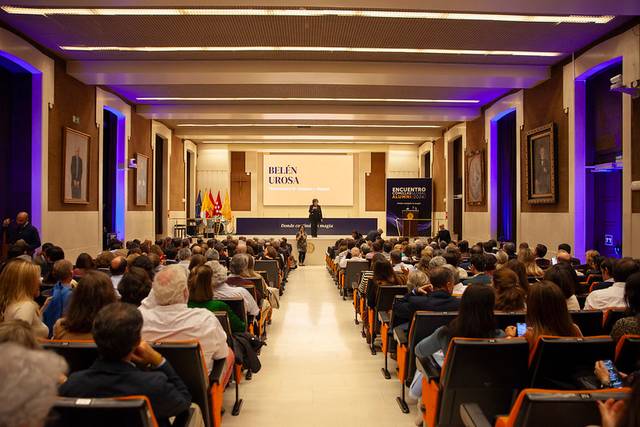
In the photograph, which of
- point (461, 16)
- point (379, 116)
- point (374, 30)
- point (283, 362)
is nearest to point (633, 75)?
point (461, 16)

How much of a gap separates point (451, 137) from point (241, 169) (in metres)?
10.3

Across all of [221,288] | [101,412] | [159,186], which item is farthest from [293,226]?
[101,412]

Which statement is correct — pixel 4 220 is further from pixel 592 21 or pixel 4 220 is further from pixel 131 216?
pixel 592 21

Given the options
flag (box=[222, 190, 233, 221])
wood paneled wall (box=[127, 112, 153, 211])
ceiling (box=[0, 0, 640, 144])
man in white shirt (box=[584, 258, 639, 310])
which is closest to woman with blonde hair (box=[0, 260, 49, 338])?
man in white shirt (box=[584, 258, 639, 310])

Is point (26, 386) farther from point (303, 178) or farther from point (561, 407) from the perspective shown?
point (303, 178)

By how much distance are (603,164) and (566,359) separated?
23.8 feet

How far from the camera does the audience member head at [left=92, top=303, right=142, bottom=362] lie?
6.40 ft

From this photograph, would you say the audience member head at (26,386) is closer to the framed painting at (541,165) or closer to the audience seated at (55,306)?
the audience seated at (55,306)

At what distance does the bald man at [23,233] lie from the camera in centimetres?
780

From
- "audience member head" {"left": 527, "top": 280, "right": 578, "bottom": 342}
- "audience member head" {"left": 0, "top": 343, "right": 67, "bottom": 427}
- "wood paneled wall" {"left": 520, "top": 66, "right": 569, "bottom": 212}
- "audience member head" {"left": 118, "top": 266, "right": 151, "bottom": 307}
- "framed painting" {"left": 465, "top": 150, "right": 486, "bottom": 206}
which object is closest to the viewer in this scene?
"audience member head" {"left": 0, "top": 343, "right": 67, "bottom": 427}

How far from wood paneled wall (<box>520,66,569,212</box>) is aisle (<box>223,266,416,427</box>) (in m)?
5.32

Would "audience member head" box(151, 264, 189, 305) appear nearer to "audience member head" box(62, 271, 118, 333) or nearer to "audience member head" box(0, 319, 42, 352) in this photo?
"audience member head" box(62, 271, 118, 333)

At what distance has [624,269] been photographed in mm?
3984

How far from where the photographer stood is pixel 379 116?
14172 mm
